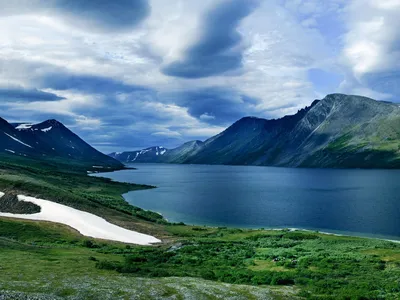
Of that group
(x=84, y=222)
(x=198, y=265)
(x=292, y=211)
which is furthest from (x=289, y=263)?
(x=292, y=211)

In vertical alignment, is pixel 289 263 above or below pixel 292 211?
above

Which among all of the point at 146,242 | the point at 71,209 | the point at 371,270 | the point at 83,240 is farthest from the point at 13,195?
the point at 371,270

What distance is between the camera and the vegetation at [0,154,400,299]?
31.6 meters

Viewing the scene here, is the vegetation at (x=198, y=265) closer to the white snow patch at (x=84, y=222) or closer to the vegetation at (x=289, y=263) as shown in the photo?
the vegetation at (x=289, y=263)

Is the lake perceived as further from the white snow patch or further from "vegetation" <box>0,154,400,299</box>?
the white snow patch

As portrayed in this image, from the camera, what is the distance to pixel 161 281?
1362 inches

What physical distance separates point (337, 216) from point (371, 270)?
6704cm

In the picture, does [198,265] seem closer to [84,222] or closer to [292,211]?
[84,222]

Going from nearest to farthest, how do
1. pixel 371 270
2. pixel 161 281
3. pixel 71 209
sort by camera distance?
pixel 161 281 → pixel 371 270 → pixel 71 209

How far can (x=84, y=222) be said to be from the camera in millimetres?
82688

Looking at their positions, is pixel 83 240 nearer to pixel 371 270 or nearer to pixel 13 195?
pixel 13 195

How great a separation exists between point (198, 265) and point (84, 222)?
4186 centimetres

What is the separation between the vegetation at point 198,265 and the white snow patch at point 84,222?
342 centimetres

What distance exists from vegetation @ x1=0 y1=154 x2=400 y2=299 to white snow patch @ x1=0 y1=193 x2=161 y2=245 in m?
3.42
